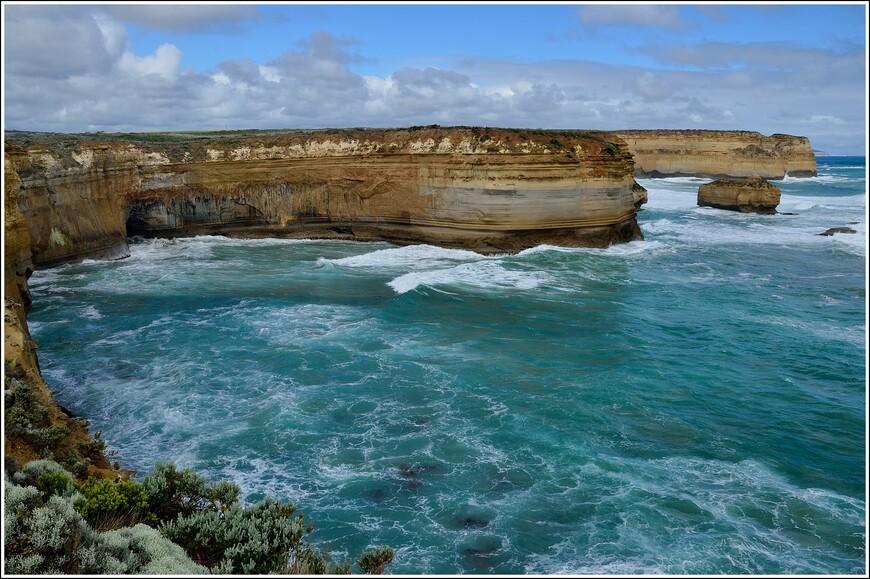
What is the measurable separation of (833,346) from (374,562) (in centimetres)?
1461

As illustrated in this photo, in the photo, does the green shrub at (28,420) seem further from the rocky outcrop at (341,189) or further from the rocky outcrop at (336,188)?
the rocky outcrop at (341,189)

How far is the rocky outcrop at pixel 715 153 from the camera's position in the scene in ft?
265

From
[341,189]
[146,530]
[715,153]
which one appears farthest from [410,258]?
[715,153]

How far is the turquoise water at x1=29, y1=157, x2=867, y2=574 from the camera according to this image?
9.18m

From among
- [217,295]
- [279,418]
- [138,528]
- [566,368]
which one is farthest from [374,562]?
[217,295]

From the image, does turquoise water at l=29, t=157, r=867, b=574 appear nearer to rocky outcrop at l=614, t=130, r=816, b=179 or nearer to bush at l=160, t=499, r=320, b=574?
bush at l=160, t=499, r=320, b=574

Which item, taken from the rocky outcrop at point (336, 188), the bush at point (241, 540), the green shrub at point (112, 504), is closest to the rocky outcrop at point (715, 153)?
the rocky outcrop at point (336, 188)

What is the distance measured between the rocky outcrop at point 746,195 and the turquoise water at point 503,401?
23.6 m

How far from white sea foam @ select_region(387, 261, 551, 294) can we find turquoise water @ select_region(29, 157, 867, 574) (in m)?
0.16

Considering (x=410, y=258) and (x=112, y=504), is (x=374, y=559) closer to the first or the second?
(x=112, y=504)

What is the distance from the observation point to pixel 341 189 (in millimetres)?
33062

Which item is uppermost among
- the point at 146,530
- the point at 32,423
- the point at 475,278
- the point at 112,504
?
the point at 475,278

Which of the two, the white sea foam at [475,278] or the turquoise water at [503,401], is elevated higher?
the white sea foam at [475,278]

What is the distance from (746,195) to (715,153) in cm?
3761
